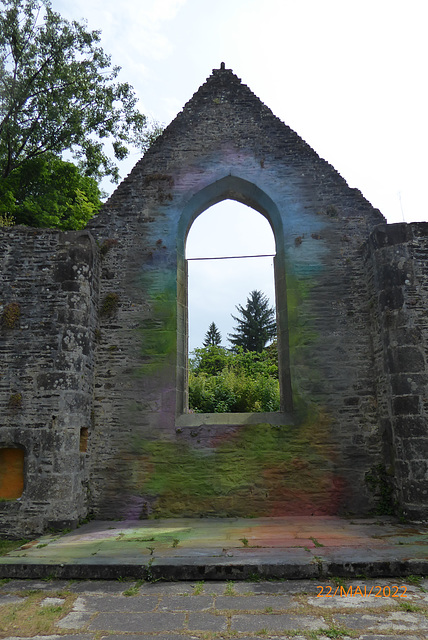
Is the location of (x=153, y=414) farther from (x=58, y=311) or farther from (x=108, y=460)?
(x=58, y=311)

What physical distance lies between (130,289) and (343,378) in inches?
154

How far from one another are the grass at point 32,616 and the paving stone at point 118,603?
0.48 feet

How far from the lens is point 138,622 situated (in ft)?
10.5

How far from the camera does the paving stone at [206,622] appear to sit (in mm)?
3080

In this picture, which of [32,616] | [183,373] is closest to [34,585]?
[32,616]

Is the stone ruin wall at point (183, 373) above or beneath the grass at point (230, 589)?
above

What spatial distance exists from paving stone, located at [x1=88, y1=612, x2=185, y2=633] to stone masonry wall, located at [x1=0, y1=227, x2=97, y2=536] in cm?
295

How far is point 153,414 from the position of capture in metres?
6.97

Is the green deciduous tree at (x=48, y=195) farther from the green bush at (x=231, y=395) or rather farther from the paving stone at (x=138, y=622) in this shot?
the paving stone at (x=138, y=622)

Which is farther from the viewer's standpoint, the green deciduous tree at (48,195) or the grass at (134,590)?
the green deciduous tree at (48,195)

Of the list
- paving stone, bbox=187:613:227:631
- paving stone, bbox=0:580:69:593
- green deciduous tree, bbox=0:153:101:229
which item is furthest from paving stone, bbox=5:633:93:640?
green deciduous tree, bbox=0:153:101:229

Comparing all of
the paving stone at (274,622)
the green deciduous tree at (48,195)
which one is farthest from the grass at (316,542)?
the green deciduous tree at (48,195)

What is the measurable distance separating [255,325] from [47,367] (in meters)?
28.5

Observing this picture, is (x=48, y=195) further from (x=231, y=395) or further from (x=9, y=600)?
(x=9, y=600)
